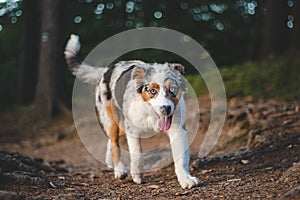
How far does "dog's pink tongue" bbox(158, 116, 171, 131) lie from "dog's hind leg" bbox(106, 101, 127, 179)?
1.07 m

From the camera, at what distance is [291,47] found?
42.6 ft

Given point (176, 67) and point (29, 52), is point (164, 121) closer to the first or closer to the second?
point (176, 67)

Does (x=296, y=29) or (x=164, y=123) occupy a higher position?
(x=296, y=29)

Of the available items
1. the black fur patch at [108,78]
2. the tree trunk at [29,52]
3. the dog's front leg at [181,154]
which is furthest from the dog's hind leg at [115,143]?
the tree trunk at [29,52]

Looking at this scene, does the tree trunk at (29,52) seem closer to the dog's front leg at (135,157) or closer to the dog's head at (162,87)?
the dog's front leg at (135,157)

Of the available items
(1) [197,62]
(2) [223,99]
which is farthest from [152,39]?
(2) [223,99]

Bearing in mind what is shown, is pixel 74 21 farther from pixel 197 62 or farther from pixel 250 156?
pixel 250 156

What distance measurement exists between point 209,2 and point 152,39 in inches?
154

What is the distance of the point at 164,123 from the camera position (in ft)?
17.2

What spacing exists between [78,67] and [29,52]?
1054cm

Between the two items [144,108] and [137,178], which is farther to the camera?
[137,178]

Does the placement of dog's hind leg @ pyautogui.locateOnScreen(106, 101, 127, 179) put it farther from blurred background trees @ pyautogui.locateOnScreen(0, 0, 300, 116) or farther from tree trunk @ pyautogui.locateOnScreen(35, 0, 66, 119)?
blurred background trees @ pyautogui.locateOnScreen(0, 0, 300, 116)

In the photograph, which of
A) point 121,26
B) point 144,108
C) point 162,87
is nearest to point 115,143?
point 144,108

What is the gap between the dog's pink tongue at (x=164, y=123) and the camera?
17.2 feet
